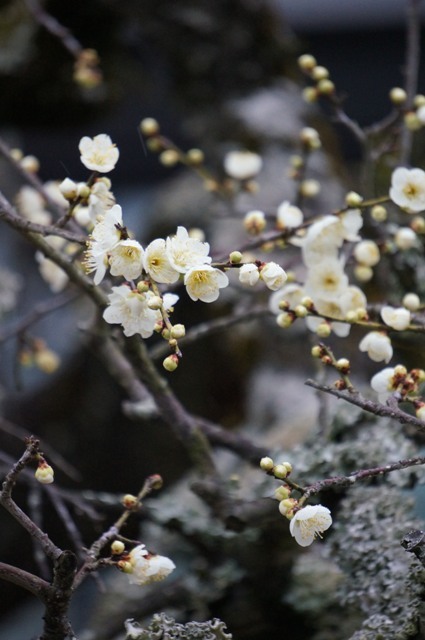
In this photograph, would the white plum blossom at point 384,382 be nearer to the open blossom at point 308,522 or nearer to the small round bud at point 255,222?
the open blossom at point 308,522

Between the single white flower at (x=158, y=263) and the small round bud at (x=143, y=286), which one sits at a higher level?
the single white flower at (x=158, y=263)

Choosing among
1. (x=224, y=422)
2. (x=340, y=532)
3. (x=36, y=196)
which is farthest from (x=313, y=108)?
(x=340, y=532)

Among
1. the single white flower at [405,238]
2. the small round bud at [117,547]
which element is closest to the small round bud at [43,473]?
the small round bud at [117,547]

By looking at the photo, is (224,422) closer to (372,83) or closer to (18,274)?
(18,274)

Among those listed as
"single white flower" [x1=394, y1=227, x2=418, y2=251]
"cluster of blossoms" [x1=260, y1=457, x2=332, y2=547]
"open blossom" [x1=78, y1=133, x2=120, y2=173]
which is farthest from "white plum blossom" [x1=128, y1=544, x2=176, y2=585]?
"single white flower" [x1=394, y1=227, x2=418, y2=251]

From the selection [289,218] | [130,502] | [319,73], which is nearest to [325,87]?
[319,73]

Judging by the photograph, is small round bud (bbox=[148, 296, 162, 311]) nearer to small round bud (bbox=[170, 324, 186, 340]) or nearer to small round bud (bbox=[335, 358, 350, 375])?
small round bud (bbox=[170, 324, 186, 340])

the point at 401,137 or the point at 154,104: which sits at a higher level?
the point at 154,104
